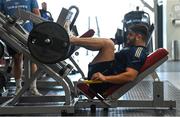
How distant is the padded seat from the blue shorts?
4 centimetres

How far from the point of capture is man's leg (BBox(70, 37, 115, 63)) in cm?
335

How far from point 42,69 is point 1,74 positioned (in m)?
0.96

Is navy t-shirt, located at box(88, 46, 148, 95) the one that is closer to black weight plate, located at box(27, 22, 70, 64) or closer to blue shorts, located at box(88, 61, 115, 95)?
blue shorts, located at box(88, 61, 115, 95)

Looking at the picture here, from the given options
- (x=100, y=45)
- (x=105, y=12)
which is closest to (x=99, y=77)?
(x=100, y=45)

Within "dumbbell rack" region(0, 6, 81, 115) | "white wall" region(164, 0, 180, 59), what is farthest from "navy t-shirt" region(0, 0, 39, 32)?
"white wall" region(164, 0, 180, 59)

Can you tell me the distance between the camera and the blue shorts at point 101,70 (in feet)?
11.4

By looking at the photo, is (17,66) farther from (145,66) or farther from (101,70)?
(145,66)

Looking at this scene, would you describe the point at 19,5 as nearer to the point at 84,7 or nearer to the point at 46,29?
the point at 46,29

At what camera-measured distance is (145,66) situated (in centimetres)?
348

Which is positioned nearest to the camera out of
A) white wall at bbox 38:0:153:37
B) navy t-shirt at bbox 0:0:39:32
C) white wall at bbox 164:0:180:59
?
navy t-shirt at bbox 0:0:39:32

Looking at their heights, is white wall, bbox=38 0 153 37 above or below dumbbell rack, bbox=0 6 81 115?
above

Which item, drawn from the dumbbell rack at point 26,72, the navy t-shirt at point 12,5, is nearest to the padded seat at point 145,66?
the dumbbell rack at point 26,72

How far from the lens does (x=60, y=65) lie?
375 centimetres

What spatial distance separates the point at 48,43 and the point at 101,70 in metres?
0.56
